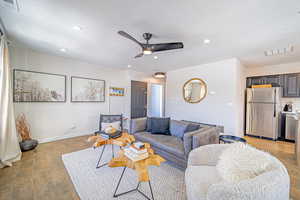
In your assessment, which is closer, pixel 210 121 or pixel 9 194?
pixel 9 194

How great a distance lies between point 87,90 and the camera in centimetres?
420

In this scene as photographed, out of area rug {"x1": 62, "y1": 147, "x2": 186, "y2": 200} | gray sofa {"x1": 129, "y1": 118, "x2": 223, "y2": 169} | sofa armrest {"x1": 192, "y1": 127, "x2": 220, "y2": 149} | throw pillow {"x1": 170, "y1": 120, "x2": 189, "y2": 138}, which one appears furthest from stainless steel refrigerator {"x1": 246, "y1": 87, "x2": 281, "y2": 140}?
area rug {"x1": 62, "y1": 147, "x2": 186, "y2": 200}

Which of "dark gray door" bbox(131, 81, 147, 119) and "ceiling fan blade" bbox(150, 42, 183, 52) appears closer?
"ceiling fan blade" bbox(150, 42, 183, 52)

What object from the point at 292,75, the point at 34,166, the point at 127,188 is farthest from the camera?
the point at 292,75

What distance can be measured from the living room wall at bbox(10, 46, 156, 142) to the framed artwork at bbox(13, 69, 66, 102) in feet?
0.40

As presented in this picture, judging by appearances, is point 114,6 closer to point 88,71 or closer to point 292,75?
point 88,71

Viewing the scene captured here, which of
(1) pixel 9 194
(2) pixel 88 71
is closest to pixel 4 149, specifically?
(1) pixel 9 194

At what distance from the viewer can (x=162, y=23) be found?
1.94m

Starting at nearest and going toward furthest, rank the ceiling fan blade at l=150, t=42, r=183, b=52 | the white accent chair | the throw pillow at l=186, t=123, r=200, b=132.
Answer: the white accent chair < the ceiling fan blade at l=150, t=42, r=183, b=52 < the throw pillow at l=186, t=123, r=200, b=132

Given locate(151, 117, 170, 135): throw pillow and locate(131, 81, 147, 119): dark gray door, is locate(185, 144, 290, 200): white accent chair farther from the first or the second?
locate(131, 81, 147, 119): dark gray door

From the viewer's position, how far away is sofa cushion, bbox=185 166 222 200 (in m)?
1.09

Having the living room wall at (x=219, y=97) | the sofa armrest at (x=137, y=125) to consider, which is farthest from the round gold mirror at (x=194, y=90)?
the sofa armrest at (x=137, y=125)

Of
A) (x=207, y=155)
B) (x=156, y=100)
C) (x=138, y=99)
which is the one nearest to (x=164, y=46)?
(x=207, y=155)

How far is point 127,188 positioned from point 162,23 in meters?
2.54
